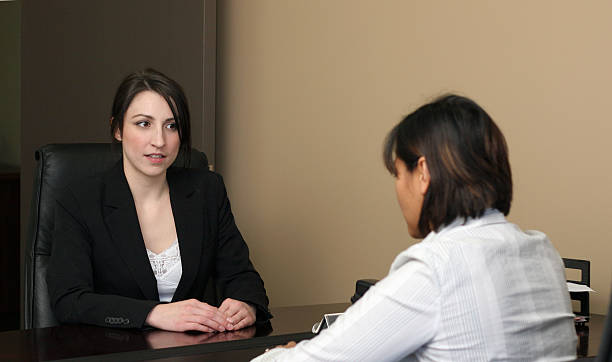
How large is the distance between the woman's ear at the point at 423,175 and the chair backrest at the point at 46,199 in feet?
4.33

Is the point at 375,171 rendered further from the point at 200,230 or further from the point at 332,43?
the point at 200,230

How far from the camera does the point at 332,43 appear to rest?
124 inches

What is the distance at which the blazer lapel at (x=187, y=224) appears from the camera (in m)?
2.29

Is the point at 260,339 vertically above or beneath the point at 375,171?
beneath

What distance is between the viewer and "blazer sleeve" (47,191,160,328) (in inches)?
75.0

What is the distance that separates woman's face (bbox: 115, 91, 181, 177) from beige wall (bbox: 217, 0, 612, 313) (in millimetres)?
928

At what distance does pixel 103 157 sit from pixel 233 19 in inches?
58.8

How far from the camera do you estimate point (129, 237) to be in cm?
222

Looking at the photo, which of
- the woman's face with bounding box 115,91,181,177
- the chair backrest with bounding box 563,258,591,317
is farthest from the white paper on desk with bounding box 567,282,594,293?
the woman's face with bounding box 115,91,181,177

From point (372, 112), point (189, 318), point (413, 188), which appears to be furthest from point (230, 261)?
point (413, 188)

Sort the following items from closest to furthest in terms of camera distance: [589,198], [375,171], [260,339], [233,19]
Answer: [260,339]
[589,198]
[375,171]
[233,19]

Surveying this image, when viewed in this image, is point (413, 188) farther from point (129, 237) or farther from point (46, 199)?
point (46, 199)

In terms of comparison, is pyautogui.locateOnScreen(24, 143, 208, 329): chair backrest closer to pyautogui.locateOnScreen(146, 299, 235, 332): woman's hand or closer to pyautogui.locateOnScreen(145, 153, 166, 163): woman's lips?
pyautogui.locateOnScreen(145, 153, 166, 163): woman's lips

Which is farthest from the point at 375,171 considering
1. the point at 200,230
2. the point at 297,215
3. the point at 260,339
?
the point at 260,339
